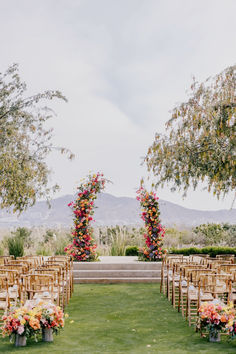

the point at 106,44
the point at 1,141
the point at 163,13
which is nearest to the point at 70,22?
the point at 106,44

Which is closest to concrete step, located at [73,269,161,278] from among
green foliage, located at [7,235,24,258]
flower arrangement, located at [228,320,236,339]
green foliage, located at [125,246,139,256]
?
green foliage, located at [7,235,24,258]

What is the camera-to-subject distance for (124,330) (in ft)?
24.7

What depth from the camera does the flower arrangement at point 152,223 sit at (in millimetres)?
14531

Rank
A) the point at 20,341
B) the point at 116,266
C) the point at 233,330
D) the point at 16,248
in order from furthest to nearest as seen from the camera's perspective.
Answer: the point at 16,248 → the point at 116,266 → the point at 20,341 → the point at 233,330

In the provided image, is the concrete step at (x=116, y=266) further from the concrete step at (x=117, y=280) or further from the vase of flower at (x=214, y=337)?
the vase of flower at (x=214, y=337)

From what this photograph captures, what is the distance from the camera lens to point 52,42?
Answer: 1459cm

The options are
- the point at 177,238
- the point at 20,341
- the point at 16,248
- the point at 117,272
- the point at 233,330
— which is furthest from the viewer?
the point at 177,238

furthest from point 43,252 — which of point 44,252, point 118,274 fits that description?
point 118,274

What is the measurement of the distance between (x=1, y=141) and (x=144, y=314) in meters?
8.15

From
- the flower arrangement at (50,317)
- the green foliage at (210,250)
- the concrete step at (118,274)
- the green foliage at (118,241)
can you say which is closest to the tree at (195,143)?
the concrete step at (118,274)

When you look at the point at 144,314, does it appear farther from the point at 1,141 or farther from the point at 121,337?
the point at 1,141

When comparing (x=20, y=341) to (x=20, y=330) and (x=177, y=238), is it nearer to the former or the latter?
(x=20, y=330)

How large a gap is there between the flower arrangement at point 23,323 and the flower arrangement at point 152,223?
27.2 feet

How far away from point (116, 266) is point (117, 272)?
1.24 ft
